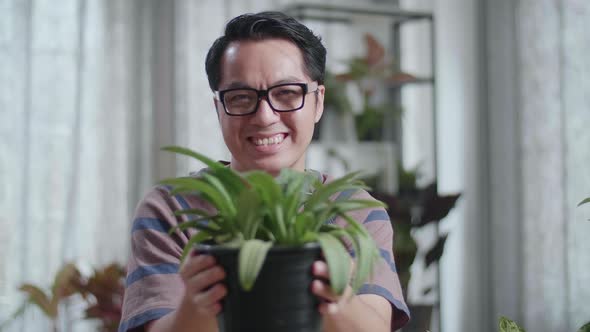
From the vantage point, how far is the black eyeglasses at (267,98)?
3.46 feet

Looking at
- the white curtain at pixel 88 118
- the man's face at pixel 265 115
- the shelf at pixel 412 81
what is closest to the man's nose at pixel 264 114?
the man's face at pixel 265 115

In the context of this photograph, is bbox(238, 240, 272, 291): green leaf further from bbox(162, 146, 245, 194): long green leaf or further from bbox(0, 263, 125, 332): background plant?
bbox(0, 263, 125, 332): background plant

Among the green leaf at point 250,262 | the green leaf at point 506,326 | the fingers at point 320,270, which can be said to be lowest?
the green leaf at point 506,326

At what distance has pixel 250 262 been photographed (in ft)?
2.21

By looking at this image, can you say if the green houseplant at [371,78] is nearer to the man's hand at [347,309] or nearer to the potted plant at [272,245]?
the man's hand at [347,309]

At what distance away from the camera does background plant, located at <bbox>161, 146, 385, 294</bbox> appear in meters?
0.70

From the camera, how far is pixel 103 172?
3.45m

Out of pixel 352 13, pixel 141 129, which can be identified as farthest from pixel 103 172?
pixel 352 13

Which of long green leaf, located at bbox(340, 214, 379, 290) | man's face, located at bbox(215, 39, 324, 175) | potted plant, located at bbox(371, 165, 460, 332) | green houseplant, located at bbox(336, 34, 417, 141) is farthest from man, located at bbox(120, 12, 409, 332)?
green houseplant, located at bbox(336, 34, 417, 141)

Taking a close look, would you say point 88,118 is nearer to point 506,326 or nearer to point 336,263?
point 506,326

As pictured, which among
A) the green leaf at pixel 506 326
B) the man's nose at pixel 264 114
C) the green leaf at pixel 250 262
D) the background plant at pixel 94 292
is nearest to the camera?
the green leaf at pixel 250 262

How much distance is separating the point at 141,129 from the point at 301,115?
261 cm

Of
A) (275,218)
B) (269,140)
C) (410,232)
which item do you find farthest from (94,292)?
(275,218)

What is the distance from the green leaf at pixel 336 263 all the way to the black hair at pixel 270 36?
1.58 ft
